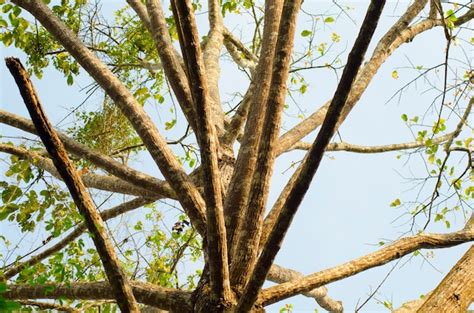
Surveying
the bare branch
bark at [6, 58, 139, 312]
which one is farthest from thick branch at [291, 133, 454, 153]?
bark at [6, 58, 139, 312]

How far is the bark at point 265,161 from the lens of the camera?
7.26 feet

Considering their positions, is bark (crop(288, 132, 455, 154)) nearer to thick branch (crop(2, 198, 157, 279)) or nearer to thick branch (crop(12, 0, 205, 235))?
thick branch (crop(2, 198, 157, 279))

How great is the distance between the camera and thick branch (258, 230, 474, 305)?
7.41ft

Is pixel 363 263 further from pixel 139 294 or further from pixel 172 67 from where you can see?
pixel 172 67

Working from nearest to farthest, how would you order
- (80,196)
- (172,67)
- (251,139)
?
(80,196)
(251,139)
(172,67)

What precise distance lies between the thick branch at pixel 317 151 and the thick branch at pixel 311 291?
5.27 feet

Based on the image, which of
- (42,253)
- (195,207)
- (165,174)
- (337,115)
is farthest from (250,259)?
(42,253)

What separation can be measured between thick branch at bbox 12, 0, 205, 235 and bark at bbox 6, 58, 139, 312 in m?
0.67

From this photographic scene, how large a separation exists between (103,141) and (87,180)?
38.8 inches

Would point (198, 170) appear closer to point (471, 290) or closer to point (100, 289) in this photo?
point (100, 289)

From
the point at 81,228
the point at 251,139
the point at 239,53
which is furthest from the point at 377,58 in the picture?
the point at 239,53

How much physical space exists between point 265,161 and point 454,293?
1094 millimetres

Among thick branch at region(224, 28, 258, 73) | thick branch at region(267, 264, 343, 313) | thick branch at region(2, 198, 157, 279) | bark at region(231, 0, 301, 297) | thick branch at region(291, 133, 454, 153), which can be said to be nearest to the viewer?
bark at region(231, 0, 301, 297)

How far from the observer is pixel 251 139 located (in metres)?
2.66
